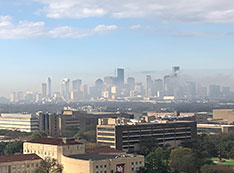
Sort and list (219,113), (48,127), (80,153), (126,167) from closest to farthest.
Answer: (126,167) < (80,153) < (48,127) < (219,113)

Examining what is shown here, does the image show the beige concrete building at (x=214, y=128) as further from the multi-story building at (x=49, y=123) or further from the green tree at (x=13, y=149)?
the green tree at (x=13, y=149)

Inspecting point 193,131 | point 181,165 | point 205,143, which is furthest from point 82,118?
point 181,165

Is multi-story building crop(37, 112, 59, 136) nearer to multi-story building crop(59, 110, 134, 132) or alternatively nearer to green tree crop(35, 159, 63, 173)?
multi-story building crop(59, 110, 134, 132)

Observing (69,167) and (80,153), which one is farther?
(80,153)

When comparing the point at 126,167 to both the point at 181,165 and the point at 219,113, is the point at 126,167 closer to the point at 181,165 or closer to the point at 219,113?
the point at 181,165

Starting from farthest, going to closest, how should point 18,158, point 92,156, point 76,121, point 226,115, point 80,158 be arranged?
point 226,115
point 76,121
point 18,158
point 92,156
point 80,158

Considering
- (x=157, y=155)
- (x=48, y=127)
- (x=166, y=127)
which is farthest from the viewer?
(x=48, y=127)

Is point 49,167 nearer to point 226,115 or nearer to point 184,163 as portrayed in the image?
point 184,163

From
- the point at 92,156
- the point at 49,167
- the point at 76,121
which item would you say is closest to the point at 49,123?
the point at 76,121
